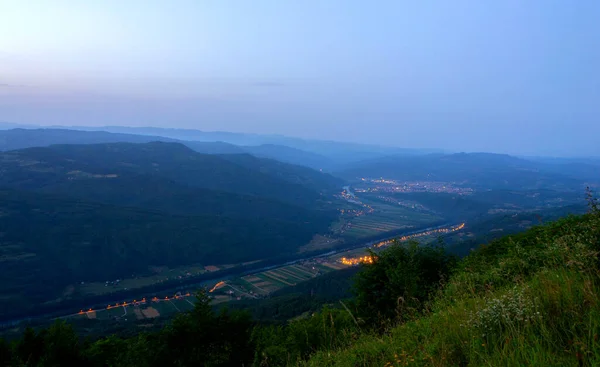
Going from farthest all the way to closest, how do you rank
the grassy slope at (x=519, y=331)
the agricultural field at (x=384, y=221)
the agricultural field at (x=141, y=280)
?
1. the agricultural field at (x=384, y=221)
2. the agricultural field at (x=141, y=280)
3. the grassy slope at (x=519, y=331)

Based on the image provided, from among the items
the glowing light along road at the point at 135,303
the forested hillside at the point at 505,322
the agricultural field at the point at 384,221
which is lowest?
the glowing light along road at the point at 135,303

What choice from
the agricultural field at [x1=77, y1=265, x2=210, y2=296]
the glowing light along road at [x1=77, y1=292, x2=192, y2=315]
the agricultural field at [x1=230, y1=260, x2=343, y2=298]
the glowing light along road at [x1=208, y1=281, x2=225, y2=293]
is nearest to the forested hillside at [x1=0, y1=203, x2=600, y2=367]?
the agricultural field at [x1=230, y1=260, x2=343, y2=298]

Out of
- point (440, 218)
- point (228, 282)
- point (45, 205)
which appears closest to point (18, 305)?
point (228, 282)

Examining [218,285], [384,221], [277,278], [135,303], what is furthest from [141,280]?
[384,221]

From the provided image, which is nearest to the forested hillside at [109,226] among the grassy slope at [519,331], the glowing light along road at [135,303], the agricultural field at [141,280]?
the agricultural field at [141,280]

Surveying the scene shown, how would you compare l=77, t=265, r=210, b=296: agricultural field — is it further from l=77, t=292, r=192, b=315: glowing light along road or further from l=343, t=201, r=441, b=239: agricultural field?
l=343, t=201, r=441, b=239: agricultural field

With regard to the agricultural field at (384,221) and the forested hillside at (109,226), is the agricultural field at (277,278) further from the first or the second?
the agricultural field at (384,221)

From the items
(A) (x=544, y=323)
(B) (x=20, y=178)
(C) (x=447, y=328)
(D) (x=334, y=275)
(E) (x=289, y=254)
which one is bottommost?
(E) (x=289, y=254)

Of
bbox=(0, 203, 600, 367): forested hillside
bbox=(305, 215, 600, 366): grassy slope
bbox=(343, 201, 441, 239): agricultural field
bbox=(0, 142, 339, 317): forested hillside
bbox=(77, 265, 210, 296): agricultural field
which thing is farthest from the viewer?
bbox=(343, 201, 441, 239): agricultural field

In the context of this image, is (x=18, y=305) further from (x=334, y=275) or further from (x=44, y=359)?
(x=44, y=359)

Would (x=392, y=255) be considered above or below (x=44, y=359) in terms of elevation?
above

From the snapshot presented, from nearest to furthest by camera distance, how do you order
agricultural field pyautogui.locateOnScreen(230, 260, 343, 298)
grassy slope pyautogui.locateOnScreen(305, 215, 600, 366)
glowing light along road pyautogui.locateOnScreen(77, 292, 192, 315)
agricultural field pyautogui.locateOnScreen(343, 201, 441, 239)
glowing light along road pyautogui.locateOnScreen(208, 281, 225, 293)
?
grassy slope pyautogui.locateOnScreen(305, 215, 600, 366) < glowing light along road pyautogui.locateOnScreen(77, 292, 192, 315) < agricultural field pyautogui.locateOnScreen(230, 260, 343, 298) < glowing light along road pyautogui.locateOnScreen(208, 281, 225, 293) < agricultural field pyautogui.locateOnScreen(343, 201, 441, 239)
